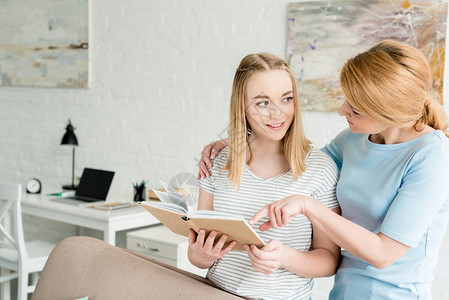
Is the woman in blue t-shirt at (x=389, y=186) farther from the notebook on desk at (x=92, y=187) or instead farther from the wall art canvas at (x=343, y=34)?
the notebook on desk at (x=92, y=187)

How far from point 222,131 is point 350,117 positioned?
1.79m

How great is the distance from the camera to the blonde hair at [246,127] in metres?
1.48

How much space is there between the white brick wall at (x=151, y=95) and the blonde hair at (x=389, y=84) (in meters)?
1.42

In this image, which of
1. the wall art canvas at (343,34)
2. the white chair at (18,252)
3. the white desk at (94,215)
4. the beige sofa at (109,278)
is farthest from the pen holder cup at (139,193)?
the beige sofa at (109,278)

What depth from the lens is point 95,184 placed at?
3.31 meters

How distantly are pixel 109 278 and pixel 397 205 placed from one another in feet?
3.14

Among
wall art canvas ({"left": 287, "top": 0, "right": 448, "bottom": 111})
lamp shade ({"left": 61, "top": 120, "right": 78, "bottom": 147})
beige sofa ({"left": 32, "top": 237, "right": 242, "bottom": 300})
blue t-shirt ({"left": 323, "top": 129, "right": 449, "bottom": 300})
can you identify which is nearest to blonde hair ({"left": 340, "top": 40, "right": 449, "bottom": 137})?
blue t-shirt ({"left": 323, "top": 129, "right": 449, "bottom": 300})

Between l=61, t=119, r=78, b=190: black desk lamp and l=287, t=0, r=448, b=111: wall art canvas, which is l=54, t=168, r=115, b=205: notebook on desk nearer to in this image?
l=61, t=119, r=78, b=190: black desk lamp

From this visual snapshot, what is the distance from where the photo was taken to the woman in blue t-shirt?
127 cm

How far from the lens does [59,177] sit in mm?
4086

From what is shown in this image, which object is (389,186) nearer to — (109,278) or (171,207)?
(171,207)

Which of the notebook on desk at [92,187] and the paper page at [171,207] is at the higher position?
the paper page at [171,207]

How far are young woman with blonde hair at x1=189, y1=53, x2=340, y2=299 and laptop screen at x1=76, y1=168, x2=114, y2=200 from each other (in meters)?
1.83

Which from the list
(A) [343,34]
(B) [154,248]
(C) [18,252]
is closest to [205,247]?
(B) [154,248]
